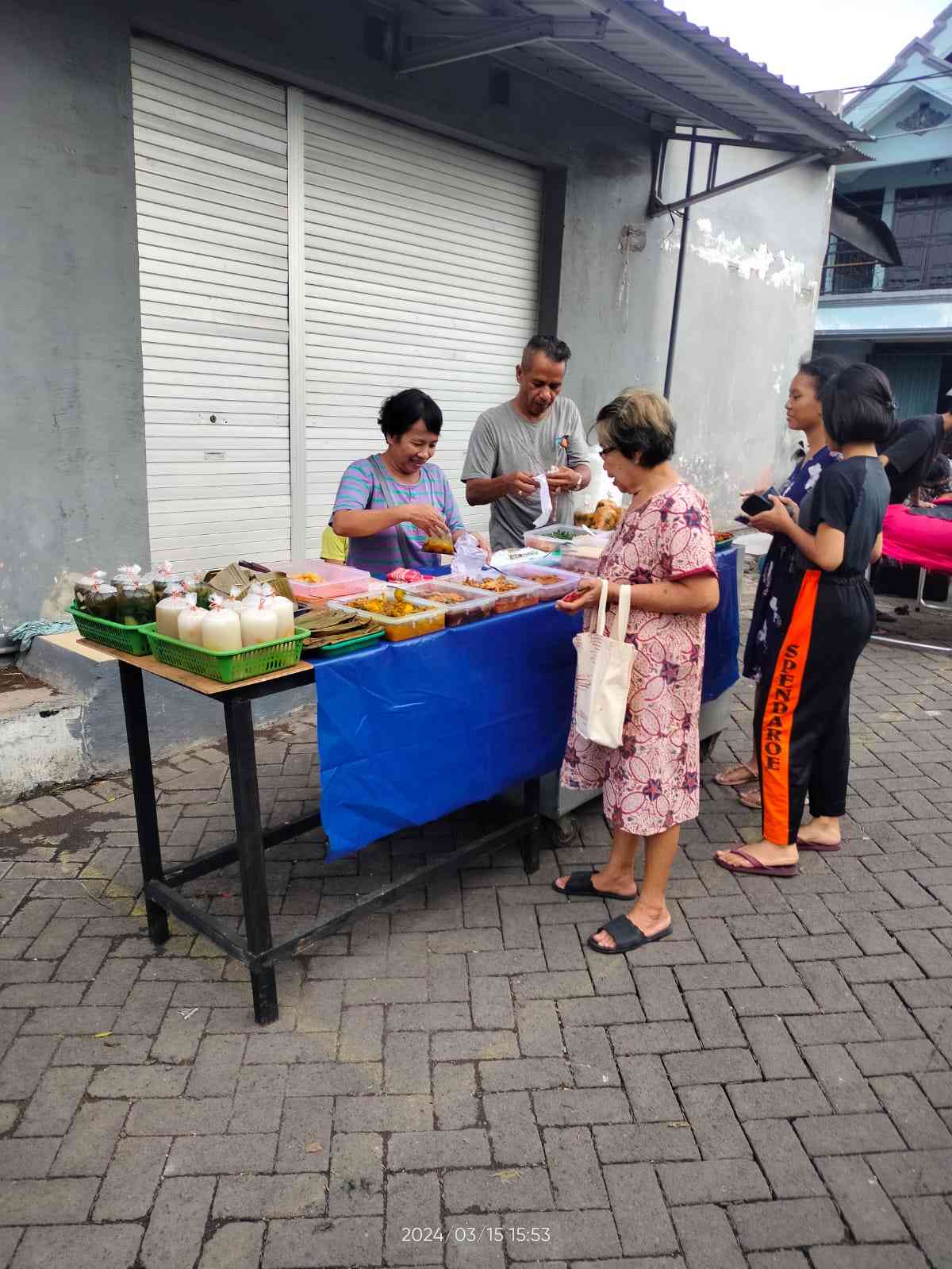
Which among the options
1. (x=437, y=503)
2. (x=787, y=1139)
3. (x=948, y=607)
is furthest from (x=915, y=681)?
(x=787, y=1139)

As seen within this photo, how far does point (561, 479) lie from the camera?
14.0 feet

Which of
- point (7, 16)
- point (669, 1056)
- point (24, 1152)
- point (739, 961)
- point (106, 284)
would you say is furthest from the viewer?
point (106, 284)

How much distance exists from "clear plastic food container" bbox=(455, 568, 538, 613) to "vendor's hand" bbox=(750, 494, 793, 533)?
3.30 ft

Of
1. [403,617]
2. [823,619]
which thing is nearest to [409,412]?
[403,617]

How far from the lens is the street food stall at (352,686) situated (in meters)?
2.56

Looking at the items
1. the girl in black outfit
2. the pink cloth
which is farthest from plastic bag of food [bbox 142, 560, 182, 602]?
the pink cloth

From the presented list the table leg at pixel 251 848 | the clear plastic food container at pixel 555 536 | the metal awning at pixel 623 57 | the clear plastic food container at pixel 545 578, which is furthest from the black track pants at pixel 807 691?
the metal awning at pixel 623 57

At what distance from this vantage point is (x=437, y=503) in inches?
159

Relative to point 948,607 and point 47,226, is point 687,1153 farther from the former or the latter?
point 948,607

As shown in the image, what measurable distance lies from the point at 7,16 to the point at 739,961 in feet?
16.2

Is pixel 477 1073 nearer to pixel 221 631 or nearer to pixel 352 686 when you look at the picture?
pixel 352 686

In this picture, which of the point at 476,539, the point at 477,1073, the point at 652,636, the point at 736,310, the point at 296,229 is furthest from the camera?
the point at 736,310
